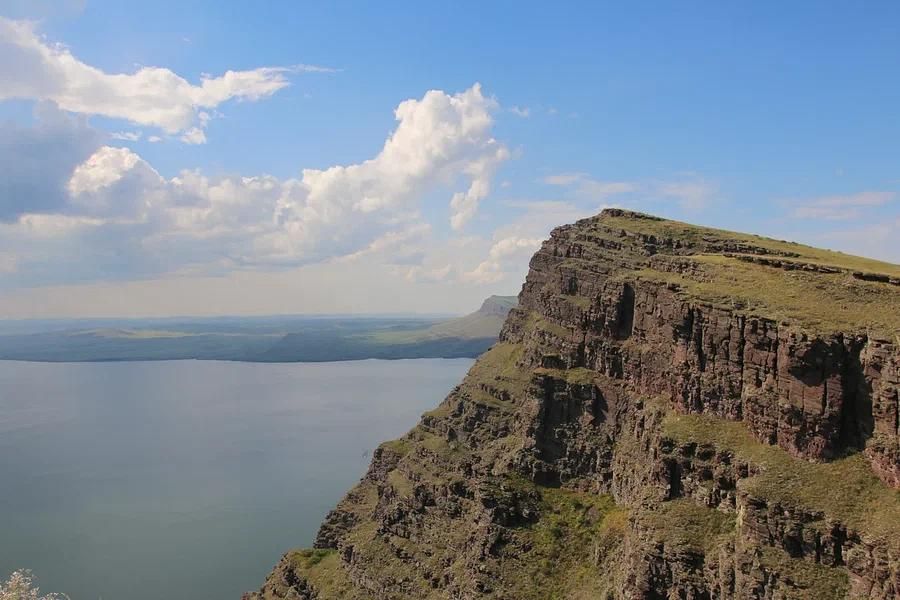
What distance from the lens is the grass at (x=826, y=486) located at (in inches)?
1609

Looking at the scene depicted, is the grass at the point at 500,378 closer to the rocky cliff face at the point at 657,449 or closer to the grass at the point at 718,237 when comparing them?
the rocky cliff face at the point at 657,449

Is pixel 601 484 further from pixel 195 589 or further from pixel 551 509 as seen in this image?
pixel 195 589

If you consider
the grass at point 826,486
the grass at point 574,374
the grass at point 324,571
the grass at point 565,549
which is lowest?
the grass at point 324,571

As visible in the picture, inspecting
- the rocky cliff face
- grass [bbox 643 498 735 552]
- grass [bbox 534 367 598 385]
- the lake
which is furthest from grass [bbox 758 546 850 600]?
the lake

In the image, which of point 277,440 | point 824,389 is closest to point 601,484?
point 824,389

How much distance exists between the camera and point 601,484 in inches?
2549

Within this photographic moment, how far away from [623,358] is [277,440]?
150918 mm

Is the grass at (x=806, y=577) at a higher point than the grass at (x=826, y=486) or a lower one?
lower

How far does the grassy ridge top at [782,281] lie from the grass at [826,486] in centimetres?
902

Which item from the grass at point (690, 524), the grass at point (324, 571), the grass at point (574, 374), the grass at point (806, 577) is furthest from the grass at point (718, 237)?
the grass at point (324, 571)

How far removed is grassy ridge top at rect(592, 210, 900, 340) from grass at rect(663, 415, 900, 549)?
9.02 metres

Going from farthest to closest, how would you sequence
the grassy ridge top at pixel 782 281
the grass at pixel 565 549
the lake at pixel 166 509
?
the lake at pixel 166 509 < the grass at pixel 565 549 < the grassy ridge top at pixel 782 281

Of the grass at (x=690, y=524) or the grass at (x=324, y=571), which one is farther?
the grass at (x=324, y=571)

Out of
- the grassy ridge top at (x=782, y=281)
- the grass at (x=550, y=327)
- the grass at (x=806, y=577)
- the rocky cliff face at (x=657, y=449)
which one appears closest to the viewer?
the grass at (x=806, y=577)
